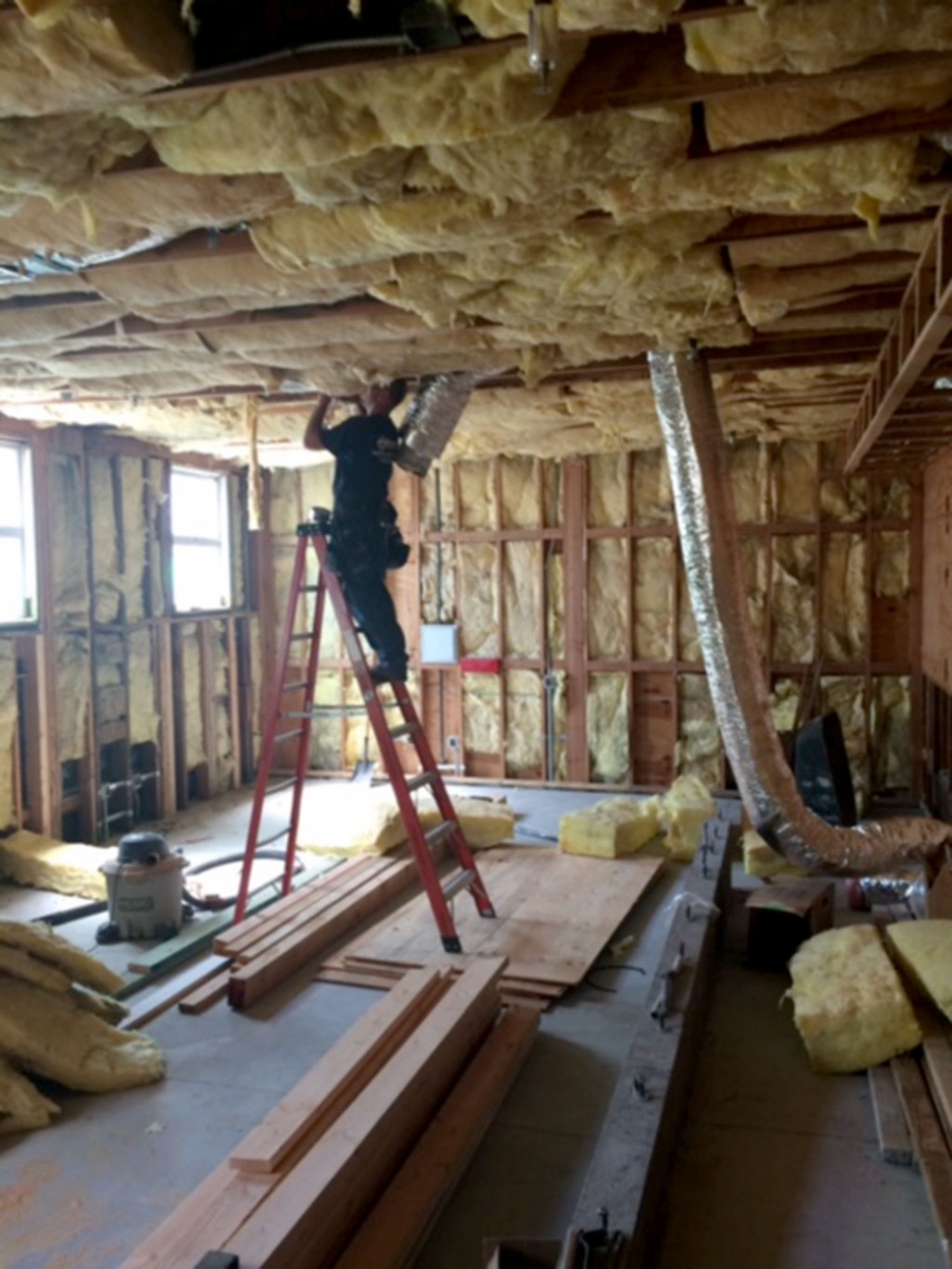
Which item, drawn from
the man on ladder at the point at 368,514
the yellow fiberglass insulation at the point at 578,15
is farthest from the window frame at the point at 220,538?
the yellow fiberglass insulation at the point at 578,15

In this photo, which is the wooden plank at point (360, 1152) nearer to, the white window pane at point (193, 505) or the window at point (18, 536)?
the window at point (18, 536)

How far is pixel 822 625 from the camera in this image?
7.59 metres

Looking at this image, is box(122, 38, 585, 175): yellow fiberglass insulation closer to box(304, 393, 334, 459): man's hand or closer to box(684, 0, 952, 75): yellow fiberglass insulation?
box(684, 0, 952, 75): yellow fiberglass insulation

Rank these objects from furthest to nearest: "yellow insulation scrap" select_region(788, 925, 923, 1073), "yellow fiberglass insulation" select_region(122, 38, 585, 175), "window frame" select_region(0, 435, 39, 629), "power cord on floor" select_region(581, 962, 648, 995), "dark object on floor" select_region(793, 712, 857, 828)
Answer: "window frame" select_region(0, 435, 39, 629)
"dark object on floor" select_region(793, 712, 857, 828)
"power cord on floor" select_region(581, 962, 648, 995)
"yellow insulation scrap" select_region(788, 925, 923, 1073)
"yellow fiberglass insulation" select_region(122, 38, 585, 175)

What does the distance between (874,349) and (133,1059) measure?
4222 mm

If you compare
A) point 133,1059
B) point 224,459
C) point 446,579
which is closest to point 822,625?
point 446,579

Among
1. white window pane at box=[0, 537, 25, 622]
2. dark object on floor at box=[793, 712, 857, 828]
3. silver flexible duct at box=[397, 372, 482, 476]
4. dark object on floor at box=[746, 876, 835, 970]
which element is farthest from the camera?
white window pane at box=[0, 537, 25, 622]

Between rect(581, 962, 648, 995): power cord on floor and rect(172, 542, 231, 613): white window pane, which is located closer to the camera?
rect(581, 962, 648, 995): power cord on floor

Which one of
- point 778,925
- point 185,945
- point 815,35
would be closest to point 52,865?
point 185,945

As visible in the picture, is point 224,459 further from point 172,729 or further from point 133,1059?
point 133,1059

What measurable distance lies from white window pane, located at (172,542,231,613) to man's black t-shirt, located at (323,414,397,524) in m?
3.39

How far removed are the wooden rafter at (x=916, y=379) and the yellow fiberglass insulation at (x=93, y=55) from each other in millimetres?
1929

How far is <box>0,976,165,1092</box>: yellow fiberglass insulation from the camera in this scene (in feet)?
11.1

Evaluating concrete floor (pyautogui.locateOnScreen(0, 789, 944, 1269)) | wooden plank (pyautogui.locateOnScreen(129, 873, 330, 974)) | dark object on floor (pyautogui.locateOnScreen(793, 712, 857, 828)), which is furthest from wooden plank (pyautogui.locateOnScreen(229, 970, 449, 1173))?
dark object on floor (pyautogui.locateOnScreen(793, 712, 857, 828))
